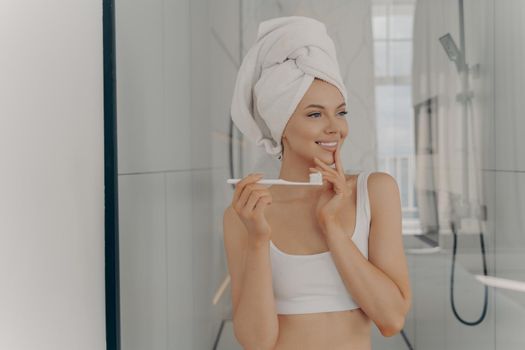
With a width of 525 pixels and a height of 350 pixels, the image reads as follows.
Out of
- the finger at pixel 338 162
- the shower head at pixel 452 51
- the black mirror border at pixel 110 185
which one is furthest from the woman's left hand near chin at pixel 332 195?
the black mirror border at pixel 110 185

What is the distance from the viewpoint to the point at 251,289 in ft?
3.26

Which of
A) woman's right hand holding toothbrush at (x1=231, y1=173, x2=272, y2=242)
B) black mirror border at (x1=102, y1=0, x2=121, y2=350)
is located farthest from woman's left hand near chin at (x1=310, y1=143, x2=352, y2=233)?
black mirror border at (x1=102, y1=0, x2=121, y2=350)

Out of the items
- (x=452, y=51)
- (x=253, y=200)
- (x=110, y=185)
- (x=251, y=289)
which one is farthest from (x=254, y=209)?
(x=452, y=51)

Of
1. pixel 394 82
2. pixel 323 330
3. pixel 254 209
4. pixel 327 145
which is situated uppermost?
pixel 394 82

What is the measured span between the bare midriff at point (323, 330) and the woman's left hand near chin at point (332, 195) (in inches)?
6.7

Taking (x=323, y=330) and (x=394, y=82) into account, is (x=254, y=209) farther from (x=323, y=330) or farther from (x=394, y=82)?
(x=394, y=82)

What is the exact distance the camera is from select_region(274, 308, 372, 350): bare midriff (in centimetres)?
102

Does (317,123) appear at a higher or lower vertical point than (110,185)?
higher

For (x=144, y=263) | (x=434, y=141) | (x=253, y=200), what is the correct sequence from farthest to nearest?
1. (x=144, y=263)
2. (x=434, y=141)
3. (x=253, y=200)

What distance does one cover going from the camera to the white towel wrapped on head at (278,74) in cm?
102

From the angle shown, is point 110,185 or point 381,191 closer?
point 381,191

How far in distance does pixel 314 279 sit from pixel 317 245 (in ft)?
0.21

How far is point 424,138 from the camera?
1.12 metres

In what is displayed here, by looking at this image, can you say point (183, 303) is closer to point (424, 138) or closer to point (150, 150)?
point (150, 150)
